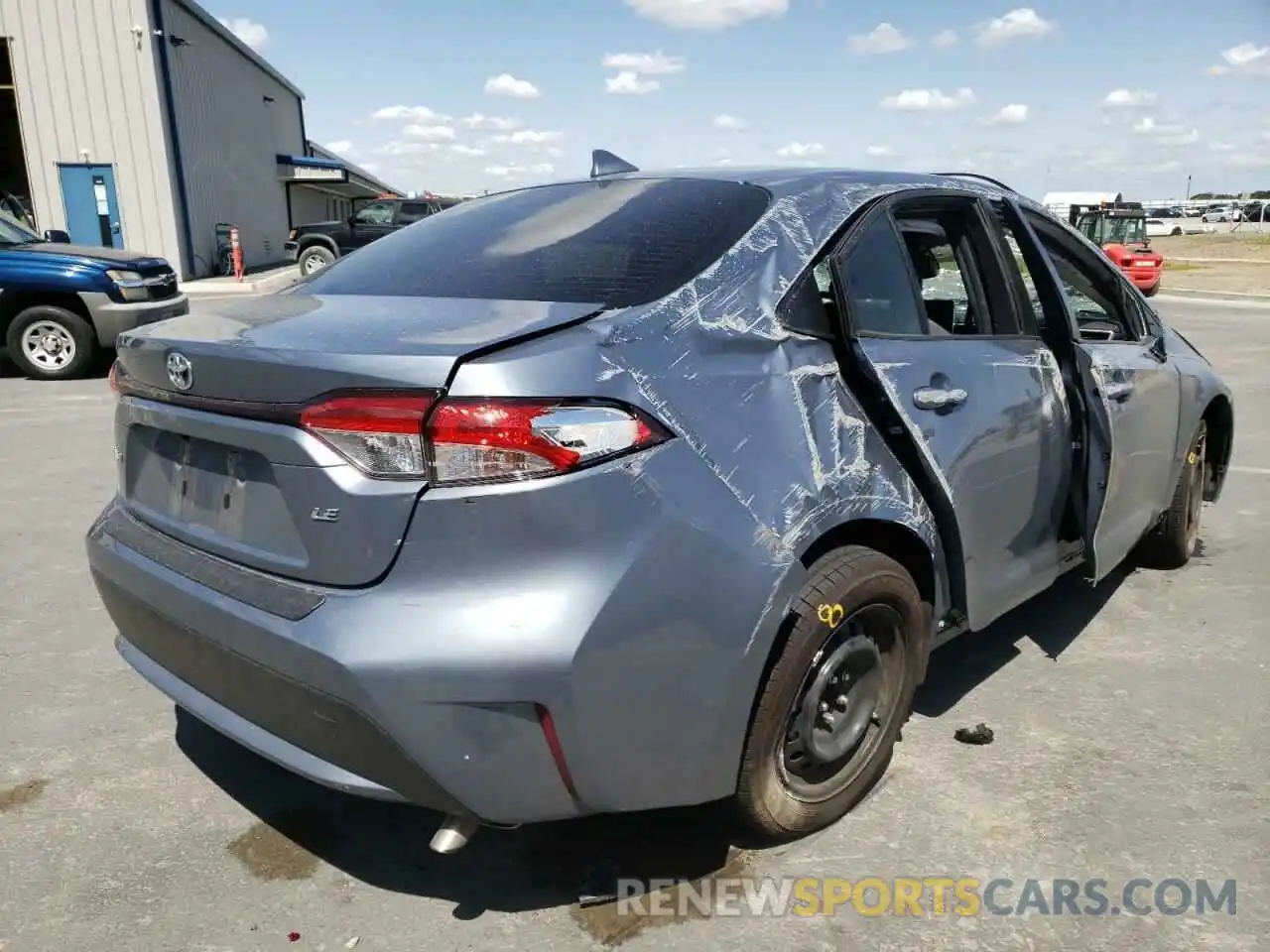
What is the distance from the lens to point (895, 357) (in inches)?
101

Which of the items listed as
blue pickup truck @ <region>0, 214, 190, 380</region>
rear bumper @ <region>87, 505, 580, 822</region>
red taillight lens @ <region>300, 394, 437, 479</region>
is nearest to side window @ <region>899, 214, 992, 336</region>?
red taillight lens @ <region>300, 394, 437, 479</region>

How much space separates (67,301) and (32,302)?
1.09 feet

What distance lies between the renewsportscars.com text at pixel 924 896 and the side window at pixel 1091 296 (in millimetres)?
2008

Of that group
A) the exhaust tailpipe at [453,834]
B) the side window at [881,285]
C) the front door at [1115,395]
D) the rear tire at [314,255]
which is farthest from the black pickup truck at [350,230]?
the exhaust tailpipe at [453,834]

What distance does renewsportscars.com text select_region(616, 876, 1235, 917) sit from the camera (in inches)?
89.0

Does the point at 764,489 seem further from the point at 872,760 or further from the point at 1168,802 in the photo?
the point at 1168,802

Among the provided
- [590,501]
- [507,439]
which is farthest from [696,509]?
[507,439]

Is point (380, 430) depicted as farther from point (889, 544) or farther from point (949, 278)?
point (949, 278)

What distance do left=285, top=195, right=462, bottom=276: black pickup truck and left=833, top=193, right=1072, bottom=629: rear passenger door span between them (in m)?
19.9

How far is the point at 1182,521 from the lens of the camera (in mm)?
4375

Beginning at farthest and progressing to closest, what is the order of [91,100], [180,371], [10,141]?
[10,141] < [91,100] < [180,371]

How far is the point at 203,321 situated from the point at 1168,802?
287cm

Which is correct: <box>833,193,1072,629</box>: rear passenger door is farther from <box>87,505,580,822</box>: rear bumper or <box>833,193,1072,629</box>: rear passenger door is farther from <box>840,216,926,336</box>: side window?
<box>87,505,580,822</box>: rear bumper

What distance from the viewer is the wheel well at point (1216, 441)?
4543 mm
